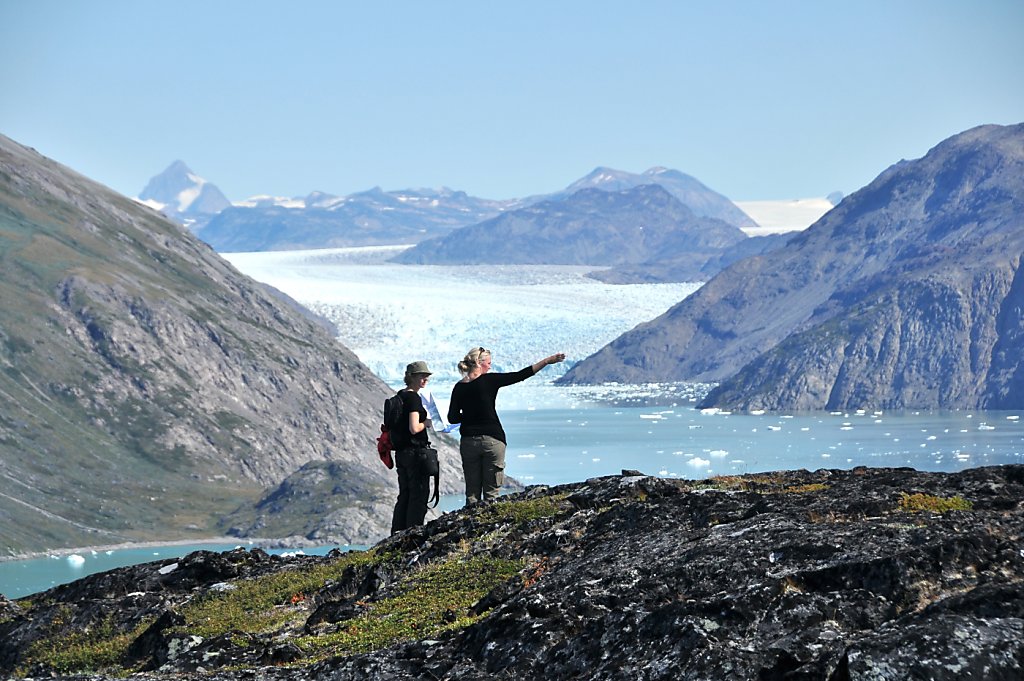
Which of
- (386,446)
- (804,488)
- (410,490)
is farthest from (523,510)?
(804,488)

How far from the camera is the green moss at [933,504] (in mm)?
18172

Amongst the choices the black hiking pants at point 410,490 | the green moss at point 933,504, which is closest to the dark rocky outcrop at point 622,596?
the green moss at point 933,504

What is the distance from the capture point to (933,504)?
60.7ft

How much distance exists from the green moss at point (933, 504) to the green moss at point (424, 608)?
515 centimetres

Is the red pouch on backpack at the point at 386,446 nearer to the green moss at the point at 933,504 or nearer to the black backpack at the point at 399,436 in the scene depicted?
the black backpack at the point at 399,436

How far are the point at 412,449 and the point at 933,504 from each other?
10.1 m

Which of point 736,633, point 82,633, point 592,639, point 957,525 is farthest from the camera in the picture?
point 82,633

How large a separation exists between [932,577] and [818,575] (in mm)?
1066

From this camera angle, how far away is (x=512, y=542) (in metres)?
21.4

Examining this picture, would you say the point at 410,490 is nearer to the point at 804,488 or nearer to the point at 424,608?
the point at 804,488

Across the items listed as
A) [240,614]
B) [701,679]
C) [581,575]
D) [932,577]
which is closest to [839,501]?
[581,575]

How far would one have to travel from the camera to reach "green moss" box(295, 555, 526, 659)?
17000 mm

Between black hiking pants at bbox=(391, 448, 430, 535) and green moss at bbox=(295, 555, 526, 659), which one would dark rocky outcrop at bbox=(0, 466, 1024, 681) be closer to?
green moss at bbox=(295, 555, 526, 659)

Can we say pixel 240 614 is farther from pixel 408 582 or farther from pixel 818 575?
pixel 818 575
